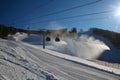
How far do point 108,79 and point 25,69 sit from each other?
17.6 feet

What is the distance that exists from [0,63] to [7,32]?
6553 cm

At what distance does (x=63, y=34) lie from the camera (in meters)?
84.1

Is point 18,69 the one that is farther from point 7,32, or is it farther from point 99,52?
point 7,32

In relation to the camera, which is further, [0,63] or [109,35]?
[109,35]

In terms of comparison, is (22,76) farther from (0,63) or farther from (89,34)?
(89,34)

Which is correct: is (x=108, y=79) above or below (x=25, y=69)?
below

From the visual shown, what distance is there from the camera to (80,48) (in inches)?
1871

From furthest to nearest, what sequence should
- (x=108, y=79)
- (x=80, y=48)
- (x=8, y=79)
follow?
(x=80, y=48) < (x=108, y=79) < (x=8, y=79)

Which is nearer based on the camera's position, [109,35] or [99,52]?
[99,52]

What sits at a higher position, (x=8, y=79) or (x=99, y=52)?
(x=8, y=79)

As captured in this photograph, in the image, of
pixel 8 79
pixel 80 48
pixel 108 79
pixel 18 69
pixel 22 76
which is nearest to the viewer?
pixel 8 79

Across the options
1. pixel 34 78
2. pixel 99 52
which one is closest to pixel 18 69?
pixel 34 78

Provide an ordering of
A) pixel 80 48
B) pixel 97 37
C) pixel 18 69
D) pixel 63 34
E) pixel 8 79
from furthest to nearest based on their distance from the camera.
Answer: pixel 63 34 → pixel 97 37 → pixel 80 48 → pixel 18 69 → pixel 8 79

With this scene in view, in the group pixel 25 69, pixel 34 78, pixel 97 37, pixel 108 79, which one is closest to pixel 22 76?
pixel 34 78
